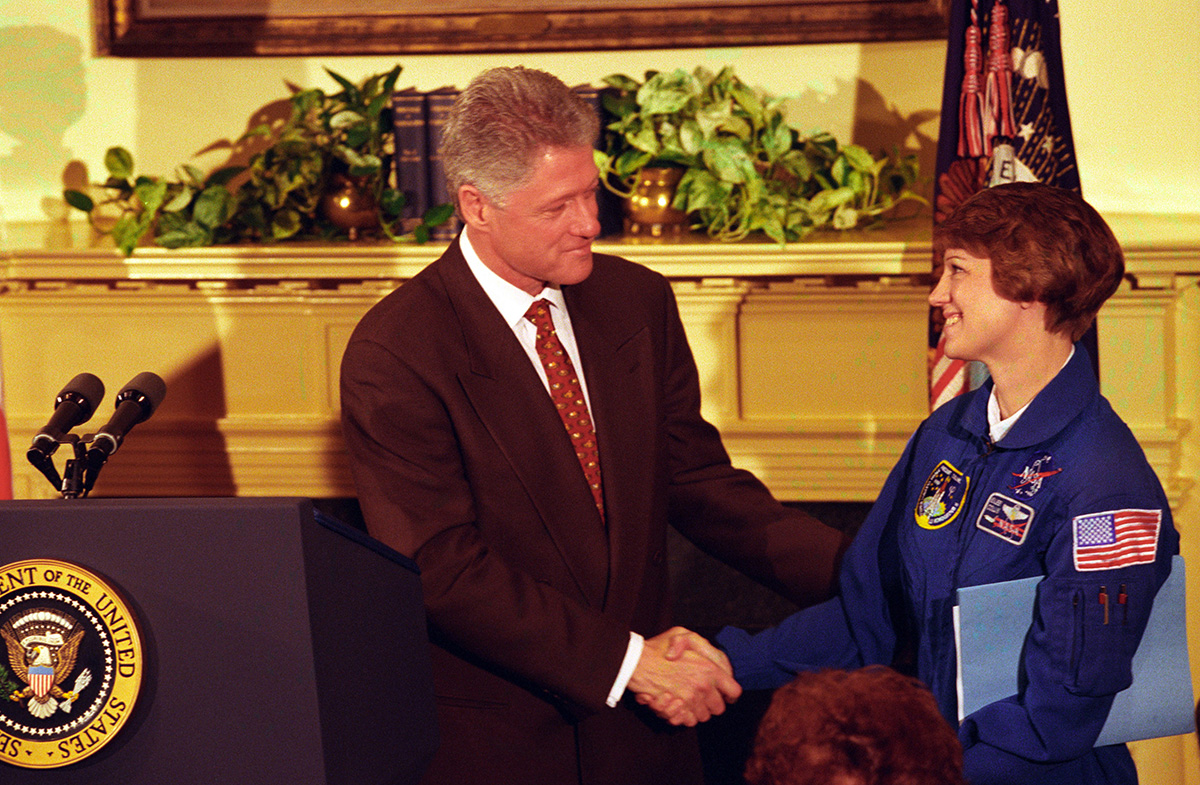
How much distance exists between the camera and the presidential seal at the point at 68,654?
1.31 m

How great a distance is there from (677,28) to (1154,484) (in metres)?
2.36

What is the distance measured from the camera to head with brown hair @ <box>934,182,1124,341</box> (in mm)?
1625

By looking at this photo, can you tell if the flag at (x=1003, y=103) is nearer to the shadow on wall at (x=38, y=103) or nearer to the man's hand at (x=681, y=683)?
the man's hand at (x=681, y=683)

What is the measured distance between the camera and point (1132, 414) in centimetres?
305

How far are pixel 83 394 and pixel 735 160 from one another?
1.93 m

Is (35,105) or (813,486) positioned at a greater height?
(35,105)

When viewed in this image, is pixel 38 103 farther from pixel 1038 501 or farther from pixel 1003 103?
pixel 1038 501

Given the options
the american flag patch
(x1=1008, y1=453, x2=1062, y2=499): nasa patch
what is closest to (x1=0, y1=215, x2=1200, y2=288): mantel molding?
(x1=1008, y1=453, x2=1062, y2=499): nasa patch

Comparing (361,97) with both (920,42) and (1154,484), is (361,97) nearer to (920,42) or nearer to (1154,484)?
(920,42)

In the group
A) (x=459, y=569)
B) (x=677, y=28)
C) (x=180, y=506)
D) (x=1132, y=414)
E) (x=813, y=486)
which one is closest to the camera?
(x=180, y=506)

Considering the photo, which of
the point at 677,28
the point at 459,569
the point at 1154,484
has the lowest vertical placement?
the point at 459,569

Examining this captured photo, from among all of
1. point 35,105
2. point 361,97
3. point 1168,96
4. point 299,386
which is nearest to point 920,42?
point 1168,96

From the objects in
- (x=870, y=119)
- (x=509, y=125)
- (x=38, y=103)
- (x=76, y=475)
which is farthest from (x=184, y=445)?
(x=870, y=119)

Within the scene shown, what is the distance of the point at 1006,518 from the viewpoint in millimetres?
1624
